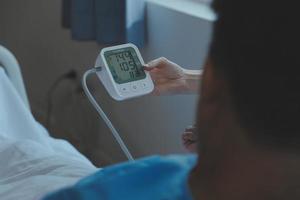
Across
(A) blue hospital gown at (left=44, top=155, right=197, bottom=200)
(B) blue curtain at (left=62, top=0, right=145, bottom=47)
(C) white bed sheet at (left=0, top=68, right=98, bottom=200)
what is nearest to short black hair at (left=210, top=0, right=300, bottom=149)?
(A) blue hospital gown at (left=44, top=155, right=197, bottom=200)

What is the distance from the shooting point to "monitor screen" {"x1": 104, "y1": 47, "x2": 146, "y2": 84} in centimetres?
98

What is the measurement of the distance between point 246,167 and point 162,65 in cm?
71

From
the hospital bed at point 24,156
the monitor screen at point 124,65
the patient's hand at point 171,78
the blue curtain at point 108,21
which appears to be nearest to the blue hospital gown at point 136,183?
the hospital bed at point 24,156

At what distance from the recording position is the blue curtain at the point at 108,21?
6.30 feet

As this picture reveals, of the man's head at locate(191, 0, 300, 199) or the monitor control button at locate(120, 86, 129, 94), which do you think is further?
the monitor control button at locate(120, 86, 129, 94)

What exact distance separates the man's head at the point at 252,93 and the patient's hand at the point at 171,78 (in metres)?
0.68

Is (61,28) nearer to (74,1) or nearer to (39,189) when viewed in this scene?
(74,1)

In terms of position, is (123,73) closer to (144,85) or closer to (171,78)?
(144,85)

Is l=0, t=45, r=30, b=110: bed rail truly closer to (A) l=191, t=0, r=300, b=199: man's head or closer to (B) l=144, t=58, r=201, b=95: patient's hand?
(B) l=144, t=58, r=201, b=95: patient's hand

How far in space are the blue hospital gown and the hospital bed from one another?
32 centimetres

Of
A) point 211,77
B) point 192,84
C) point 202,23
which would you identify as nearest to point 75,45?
point 202,23

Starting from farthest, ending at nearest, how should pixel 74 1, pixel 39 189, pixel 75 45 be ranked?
pixel 75 45, pixel 74 1, pixel 39 189

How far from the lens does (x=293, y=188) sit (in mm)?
407

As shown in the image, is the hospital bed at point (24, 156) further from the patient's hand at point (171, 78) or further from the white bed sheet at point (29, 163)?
the patient's hand at point (171, 78)
